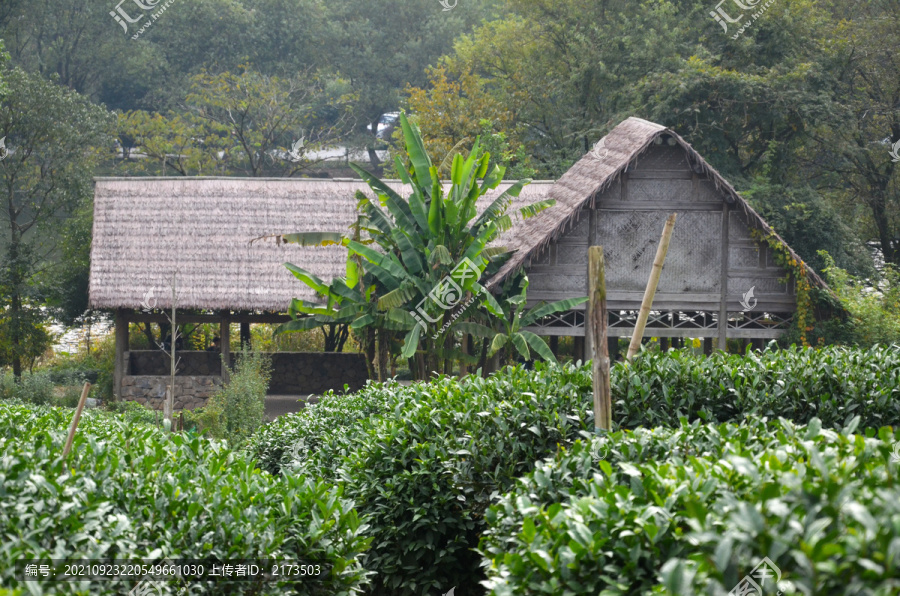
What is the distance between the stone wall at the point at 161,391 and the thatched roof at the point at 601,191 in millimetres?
6291

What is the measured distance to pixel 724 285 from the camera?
13367 mm

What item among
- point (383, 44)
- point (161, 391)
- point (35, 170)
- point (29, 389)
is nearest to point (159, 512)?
point (161, 391)

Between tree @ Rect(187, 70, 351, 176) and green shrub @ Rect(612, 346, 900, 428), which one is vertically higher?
tree @ Rect(187, 70, 351, 176)

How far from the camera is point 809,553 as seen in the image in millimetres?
2273

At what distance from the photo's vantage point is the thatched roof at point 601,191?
12.8 meters

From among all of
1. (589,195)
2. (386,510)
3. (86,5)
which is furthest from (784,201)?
(86,5)

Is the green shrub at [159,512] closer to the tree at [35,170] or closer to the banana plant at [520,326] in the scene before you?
the banana plant at [520,326]

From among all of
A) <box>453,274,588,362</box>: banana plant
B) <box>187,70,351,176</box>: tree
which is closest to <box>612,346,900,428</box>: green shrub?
<box>453,274,588,362</box>: banana plant

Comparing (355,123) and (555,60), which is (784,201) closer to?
(555,60)

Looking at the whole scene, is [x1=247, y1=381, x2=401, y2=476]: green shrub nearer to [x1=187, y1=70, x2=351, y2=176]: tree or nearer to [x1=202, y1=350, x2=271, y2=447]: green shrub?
[x1=202, y1=350, x2=271, y2=447]: green shrub

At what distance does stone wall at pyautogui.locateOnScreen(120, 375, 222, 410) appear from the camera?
51.9 ft

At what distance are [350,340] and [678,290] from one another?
31.8ft

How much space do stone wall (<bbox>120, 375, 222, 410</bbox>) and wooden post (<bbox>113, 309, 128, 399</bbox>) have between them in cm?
9

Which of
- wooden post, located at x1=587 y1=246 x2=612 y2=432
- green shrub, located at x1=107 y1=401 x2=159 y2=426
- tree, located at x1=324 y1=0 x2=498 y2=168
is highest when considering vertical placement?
tree, located at x1=324 y1=0 x2=498 y2=168
